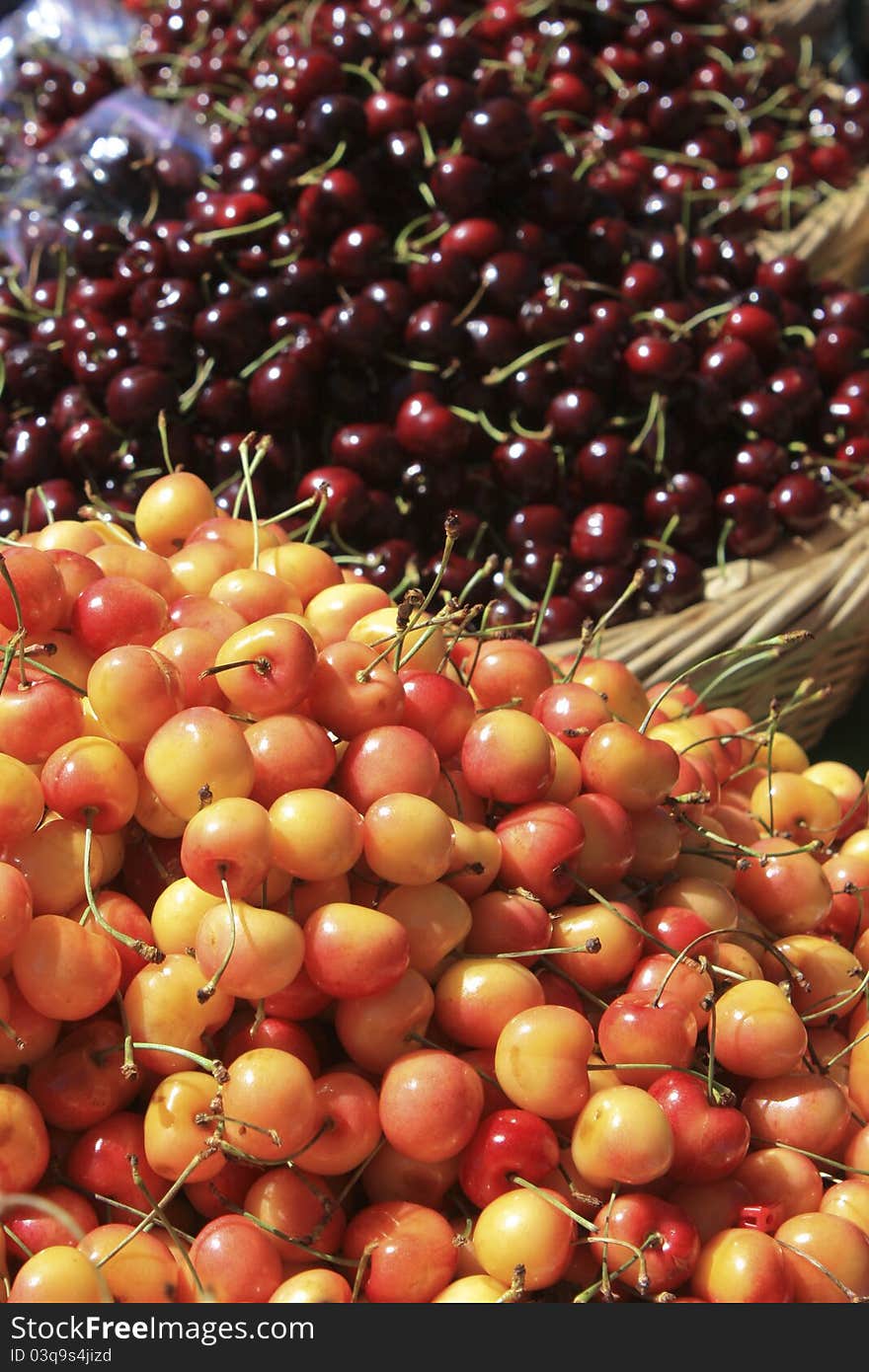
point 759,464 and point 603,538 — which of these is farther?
point 759,464

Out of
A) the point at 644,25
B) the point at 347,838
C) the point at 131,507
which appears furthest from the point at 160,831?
the point at 644,25

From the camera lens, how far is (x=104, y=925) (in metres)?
0.69

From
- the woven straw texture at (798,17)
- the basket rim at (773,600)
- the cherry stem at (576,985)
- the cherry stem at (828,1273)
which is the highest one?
the woven straw texture at (798,17)

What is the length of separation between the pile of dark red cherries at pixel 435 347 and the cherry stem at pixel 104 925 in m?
0.78

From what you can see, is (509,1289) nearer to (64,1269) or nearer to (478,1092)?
(478,1092)

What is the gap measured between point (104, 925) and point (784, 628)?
995mm

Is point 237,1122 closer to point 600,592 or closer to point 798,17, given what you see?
point 600,592

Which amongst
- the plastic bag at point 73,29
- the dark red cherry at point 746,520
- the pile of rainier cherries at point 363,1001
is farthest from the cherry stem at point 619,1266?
the plastic bag at point 73,29

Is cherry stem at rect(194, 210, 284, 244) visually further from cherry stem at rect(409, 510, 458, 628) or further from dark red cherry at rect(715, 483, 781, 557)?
cherry stem at rect(409, 510, 458, 628)

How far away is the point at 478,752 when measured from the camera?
823mm

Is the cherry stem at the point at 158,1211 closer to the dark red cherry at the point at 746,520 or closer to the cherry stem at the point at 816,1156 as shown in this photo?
the cherry stem at the point at 816,1156

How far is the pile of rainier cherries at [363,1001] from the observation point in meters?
0.67

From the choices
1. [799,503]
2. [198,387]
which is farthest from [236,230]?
[799,503]

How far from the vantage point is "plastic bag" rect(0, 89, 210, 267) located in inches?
72.3
